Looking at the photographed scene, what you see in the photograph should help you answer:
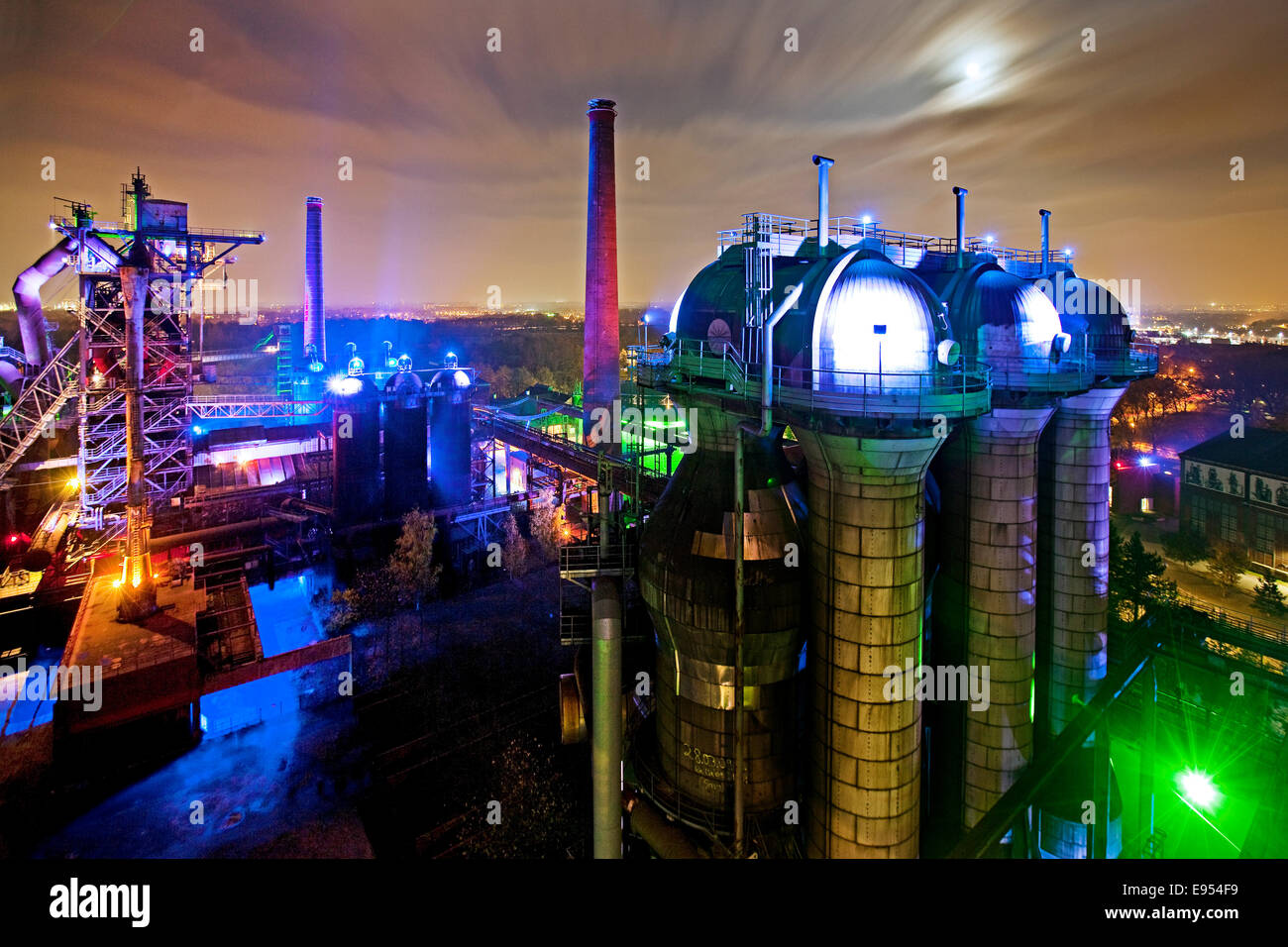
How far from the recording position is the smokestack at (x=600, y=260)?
131 feet

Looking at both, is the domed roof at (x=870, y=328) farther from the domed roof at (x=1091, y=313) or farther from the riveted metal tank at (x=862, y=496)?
the domed roof at (x=1091, y=313)

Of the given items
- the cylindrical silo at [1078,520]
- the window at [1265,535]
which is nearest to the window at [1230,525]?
the window at [1265,535]

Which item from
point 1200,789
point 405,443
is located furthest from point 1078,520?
point 405,443

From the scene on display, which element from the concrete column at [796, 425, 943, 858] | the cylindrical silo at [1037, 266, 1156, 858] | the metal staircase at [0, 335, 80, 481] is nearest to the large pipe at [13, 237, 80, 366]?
the metal staircase at [0, 335, 80, 481]

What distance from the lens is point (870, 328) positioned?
1230cm

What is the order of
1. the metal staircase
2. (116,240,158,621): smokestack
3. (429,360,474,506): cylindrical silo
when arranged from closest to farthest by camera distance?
(116,240,158,621): smokestack
the metal staircase
(429,360,474,506): cylindrical silo

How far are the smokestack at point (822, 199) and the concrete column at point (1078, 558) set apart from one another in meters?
9.80

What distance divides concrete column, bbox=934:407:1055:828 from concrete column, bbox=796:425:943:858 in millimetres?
4503

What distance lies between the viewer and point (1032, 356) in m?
16.2

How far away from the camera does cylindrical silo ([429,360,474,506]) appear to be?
4056 cm

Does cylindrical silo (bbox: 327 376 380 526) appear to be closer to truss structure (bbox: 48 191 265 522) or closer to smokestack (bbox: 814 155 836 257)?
truss structure (bbox: 48 191 265 522)
